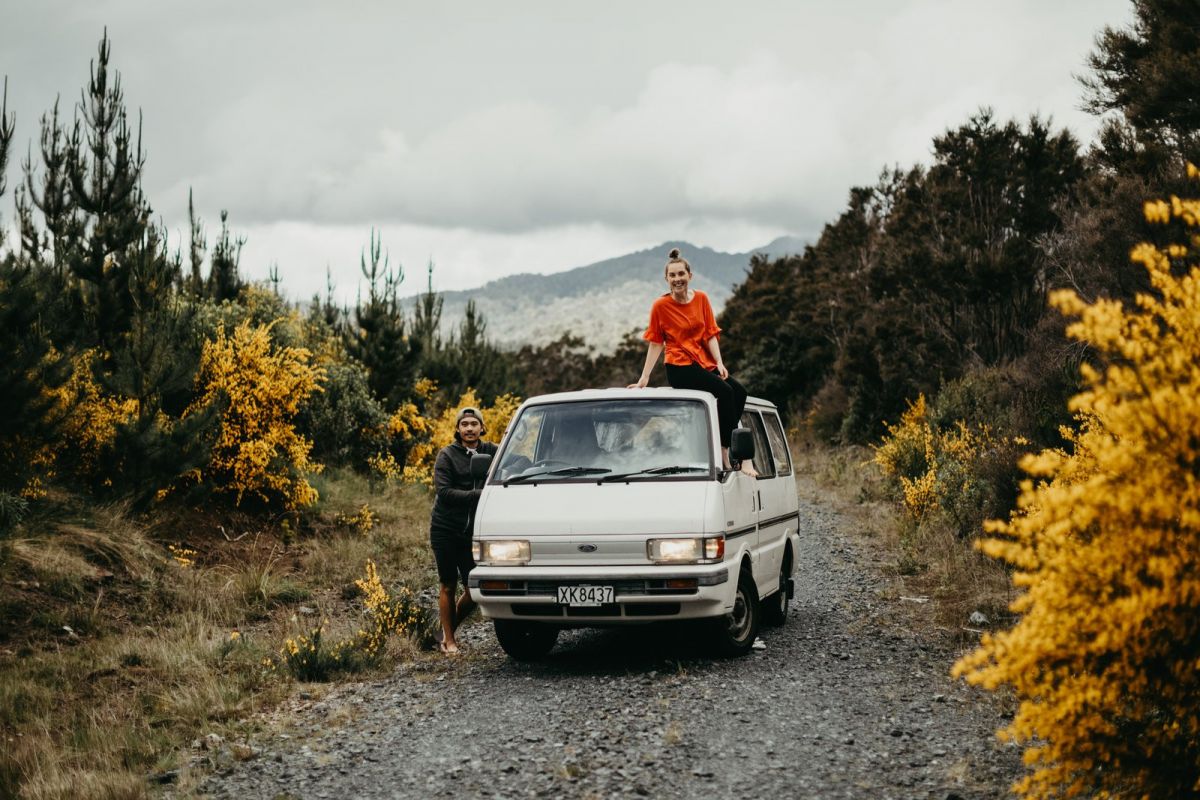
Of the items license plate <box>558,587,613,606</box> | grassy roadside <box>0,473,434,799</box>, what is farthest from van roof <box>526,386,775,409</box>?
grassy roadside <box>0,473,434,799</box>

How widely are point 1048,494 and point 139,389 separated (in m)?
11.2

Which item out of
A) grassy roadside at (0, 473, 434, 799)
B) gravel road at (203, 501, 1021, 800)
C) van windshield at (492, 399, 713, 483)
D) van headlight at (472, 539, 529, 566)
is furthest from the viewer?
van windshield at (492, 399, 713, 483)

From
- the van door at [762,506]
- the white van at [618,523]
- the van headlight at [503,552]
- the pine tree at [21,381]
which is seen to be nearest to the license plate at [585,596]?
the white van at [618,523]

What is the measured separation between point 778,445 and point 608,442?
2.55 m

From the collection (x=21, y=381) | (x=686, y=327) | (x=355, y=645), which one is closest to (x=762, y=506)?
(x=686, y=327)

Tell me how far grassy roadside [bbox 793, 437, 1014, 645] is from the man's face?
4231mm

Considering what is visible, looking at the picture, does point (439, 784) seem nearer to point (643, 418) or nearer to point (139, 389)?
point (643, 418)

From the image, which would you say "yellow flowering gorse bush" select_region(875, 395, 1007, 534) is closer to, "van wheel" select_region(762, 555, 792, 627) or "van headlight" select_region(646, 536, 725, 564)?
"van wheel" select_region(762, 555, 792, 627)

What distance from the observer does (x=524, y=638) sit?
784 cm

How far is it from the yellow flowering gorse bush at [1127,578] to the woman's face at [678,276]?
4.86 meters

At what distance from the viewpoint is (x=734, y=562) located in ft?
23.7

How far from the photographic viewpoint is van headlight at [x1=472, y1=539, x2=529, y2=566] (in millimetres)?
7129

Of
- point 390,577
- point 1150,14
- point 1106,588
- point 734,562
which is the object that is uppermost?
point 1150,14

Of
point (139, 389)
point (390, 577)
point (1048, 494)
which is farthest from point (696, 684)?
point (139, 389)
